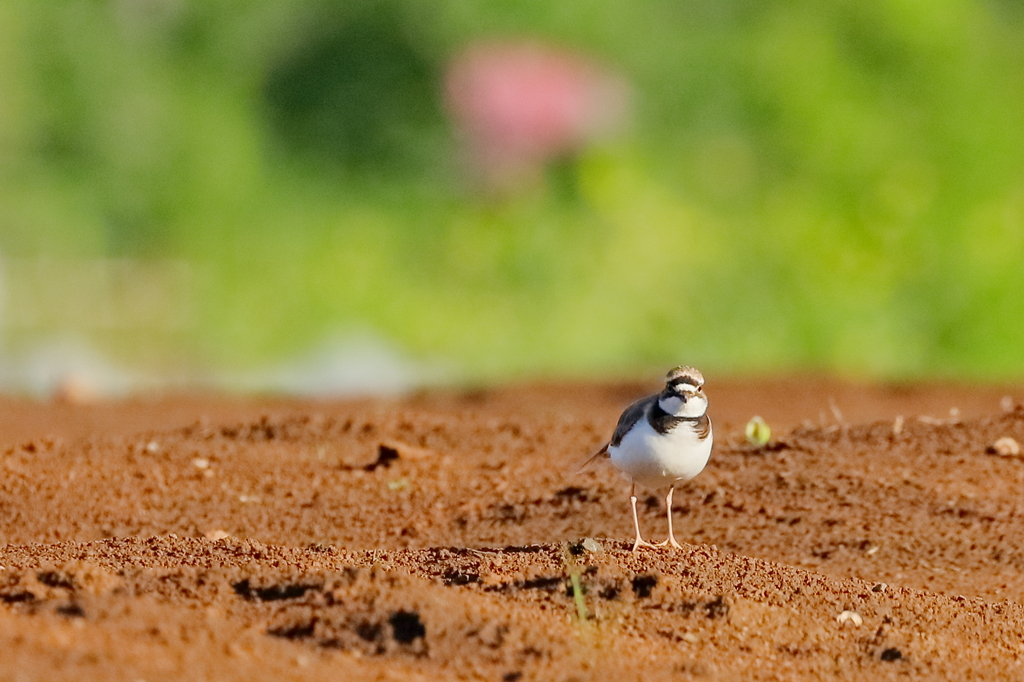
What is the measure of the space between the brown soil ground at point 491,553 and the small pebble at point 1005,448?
0.05 meters

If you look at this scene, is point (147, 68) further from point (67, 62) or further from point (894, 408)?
point (894, 408)

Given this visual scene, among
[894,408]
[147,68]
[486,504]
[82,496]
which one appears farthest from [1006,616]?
[147,68]

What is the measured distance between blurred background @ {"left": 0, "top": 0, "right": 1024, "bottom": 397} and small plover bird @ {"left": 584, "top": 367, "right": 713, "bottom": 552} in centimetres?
798

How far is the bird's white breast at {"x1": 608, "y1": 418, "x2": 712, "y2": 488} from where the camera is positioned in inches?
168

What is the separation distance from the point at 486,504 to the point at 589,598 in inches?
61.4

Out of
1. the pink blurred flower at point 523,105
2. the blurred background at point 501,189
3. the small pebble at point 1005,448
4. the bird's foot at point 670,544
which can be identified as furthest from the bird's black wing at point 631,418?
the pink blurred flower at point 523,105

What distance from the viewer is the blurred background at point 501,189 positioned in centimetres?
1334

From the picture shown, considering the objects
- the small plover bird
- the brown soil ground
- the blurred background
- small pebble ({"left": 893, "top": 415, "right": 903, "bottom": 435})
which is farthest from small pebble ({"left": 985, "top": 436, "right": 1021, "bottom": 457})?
the blurred background

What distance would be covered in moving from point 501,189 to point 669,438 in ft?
35.1

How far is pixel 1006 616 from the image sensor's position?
13.5 ft

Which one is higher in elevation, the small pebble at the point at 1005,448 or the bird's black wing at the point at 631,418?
the small pebble at the point at 1005,448

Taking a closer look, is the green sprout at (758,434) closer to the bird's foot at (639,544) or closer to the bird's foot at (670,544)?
the bird's foot at (670,544)

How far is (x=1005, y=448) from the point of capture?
5520 millimetres

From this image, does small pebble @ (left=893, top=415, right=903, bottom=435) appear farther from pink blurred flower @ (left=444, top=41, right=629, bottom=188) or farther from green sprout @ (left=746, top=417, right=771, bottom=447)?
pink blurred flower @ (left=444, top=41, right=629, bottom=188)
